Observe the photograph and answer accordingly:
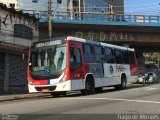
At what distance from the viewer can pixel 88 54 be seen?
2362 cm

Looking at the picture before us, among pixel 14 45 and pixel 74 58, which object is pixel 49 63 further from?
pixel 14 45

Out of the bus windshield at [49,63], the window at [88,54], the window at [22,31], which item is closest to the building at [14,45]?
the window at [22,31]

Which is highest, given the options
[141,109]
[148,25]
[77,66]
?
[148,25]

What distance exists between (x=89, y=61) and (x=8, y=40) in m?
10.1

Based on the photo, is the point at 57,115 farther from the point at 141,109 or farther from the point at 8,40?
the point at 8,40

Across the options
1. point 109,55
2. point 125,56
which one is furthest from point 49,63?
point 125,56

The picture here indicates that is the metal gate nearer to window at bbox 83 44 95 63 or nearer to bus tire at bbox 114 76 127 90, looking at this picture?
bus tire at bbox 114 76 127 90

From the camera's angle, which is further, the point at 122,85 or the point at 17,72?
the point at 17,72

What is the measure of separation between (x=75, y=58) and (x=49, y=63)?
1.49 metres

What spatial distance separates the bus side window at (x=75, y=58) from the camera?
21.7 meters

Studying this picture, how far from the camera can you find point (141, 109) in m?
15.1

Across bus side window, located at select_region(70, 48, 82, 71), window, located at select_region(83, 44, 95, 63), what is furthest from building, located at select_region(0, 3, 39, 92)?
bus side window, located at select_region(70, 48, 82, 71)

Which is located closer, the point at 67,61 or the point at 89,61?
the point at 67,61

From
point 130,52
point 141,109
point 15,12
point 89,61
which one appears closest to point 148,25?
point 130,52
